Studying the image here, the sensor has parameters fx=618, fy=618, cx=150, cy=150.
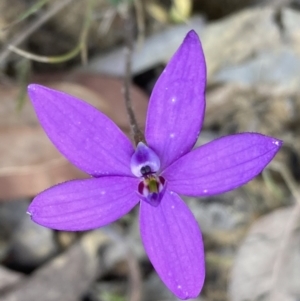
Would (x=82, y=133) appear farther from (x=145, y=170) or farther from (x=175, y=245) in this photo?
(x=175, y=245)

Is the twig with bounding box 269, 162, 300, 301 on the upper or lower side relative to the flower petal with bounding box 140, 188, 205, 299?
lower

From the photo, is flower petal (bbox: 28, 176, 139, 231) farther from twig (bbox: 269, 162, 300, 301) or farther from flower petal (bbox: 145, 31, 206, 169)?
twig (bbox: 269, 162, 300, 301)

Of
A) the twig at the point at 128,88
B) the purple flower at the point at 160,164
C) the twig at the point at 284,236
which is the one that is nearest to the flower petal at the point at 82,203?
the purple flower at the point at 160,164

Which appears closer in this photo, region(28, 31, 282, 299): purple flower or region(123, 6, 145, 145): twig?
region(28, 31, 282, 299): purple flower

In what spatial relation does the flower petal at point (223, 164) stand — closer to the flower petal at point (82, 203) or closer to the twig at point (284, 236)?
the flower petal at point (82, 203)

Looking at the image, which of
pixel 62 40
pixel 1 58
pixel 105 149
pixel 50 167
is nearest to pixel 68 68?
pixel 62 40

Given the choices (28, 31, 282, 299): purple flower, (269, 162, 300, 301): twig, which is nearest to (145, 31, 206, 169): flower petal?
(28, 31, 282, 299): purple flower

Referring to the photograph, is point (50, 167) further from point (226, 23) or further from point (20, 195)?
point (226, 23)
